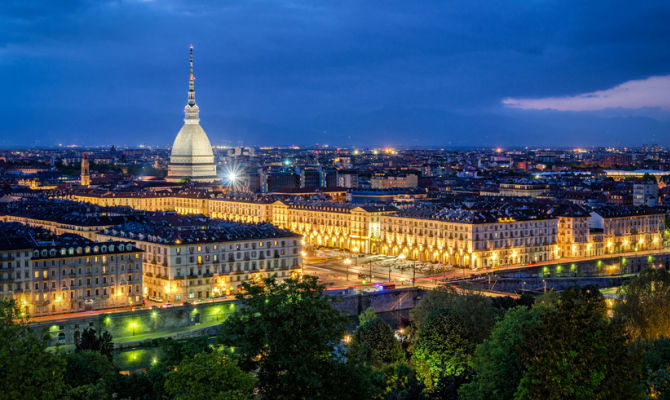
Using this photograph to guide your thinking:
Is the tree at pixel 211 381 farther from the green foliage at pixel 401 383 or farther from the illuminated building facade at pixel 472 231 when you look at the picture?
the illuminated building facade at pixel 472 231

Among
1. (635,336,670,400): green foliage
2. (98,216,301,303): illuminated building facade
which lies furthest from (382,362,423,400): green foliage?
(98,216,301,303): illuminated building facade

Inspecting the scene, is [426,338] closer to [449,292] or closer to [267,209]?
[449,292]

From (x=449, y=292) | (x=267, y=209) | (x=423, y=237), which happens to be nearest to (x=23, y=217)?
(x=267, y=209)

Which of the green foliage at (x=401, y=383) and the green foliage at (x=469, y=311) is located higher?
the green foliage at (x=469, y=311)

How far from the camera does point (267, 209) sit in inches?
4299

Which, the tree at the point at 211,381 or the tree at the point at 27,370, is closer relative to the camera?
the tree at the point at 27,370

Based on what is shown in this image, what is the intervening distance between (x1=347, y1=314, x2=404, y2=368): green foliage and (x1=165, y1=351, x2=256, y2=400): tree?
18.3 m

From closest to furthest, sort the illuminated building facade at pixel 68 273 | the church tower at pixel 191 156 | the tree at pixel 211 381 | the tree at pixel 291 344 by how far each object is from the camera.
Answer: the tree at pixel 211 381, the tree at pixel 291 344, the illuminated building facade at pixel 68 273, the church tower at pixel 191 156

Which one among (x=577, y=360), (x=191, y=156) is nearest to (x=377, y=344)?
(x=577, y=360)

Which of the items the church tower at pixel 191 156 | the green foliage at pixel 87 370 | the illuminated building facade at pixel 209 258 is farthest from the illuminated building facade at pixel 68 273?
the church tower at pixel 191 156

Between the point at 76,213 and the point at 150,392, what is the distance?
59.6 meters

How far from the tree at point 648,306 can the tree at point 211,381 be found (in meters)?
28.7

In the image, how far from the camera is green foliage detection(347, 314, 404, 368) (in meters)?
43.6

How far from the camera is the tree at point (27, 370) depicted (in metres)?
24.3
